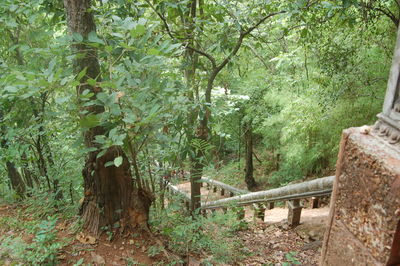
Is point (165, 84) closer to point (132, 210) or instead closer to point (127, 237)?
point (132, 210)

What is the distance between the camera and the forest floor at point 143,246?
7.84ft

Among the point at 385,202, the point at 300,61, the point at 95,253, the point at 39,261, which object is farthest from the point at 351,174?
the point at 300,61

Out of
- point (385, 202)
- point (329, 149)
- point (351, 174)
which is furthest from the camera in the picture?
point (329, 149)

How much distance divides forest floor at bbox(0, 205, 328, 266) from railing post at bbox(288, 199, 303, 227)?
0.37 ft

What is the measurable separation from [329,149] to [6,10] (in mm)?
Result: 7444

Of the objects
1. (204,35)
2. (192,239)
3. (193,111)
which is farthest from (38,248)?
(204,35)

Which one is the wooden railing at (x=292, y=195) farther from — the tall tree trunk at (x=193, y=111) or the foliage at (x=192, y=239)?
the foliage at (x=192, y=239)

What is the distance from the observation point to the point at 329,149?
7.33 meters

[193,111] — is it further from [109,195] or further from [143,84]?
[143,84]

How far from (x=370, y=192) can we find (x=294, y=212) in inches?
131

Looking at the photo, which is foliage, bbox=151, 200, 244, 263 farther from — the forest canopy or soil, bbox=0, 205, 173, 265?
the forest canopy

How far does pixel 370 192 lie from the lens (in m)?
1.34

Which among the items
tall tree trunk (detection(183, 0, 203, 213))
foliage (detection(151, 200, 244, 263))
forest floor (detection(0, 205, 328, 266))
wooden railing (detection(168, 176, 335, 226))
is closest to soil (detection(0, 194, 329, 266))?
forest floor (detection(0, 205, 328, 266))

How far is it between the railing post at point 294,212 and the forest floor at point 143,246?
11cm
